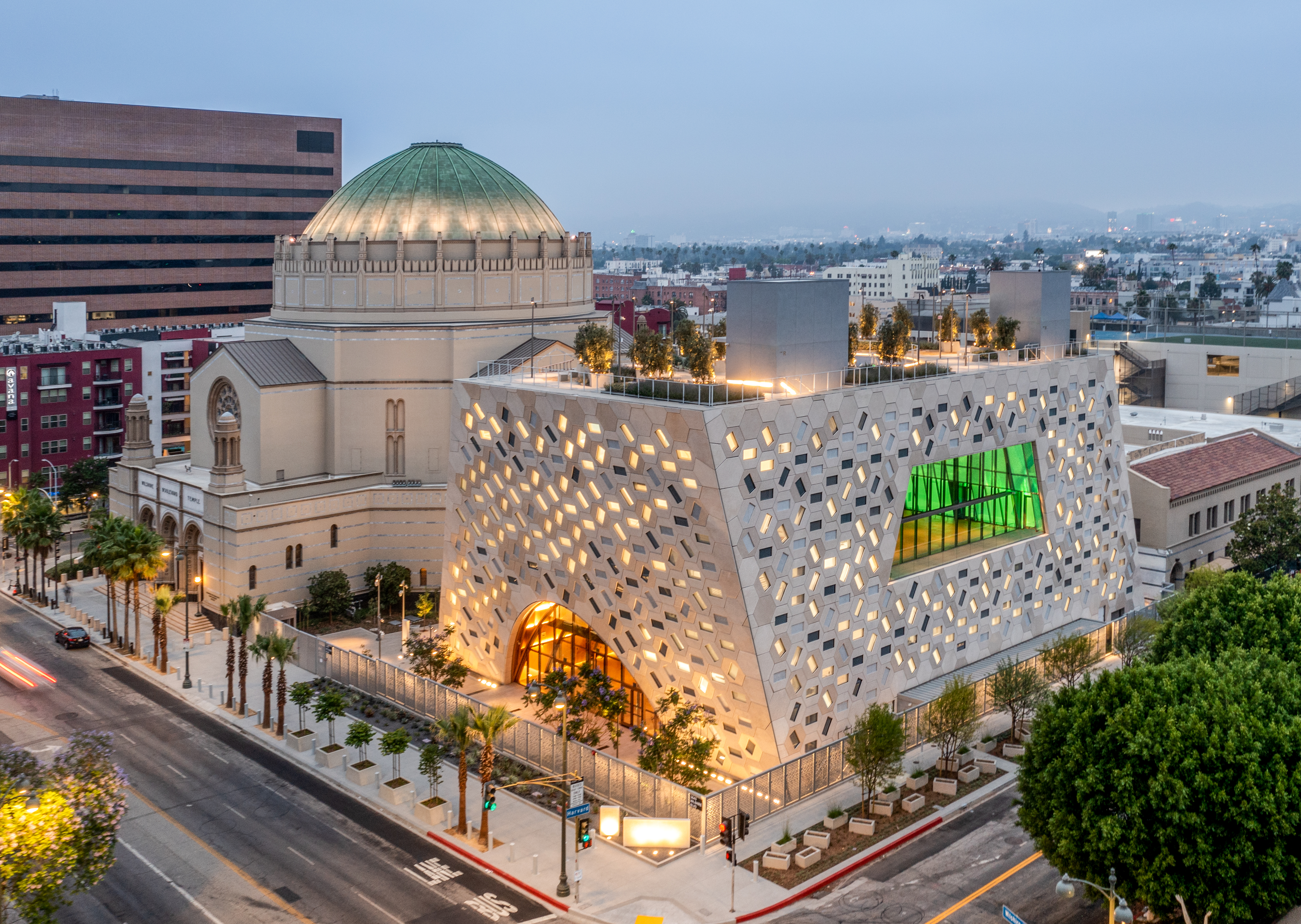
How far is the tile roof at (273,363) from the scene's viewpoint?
82062 mm

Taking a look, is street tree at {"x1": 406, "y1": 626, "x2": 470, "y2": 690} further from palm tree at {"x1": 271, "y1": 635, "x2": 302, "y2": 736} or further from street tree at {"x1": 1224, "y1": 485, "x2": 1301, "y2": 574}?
street tree at {"x1": 1224, "y1": 485, "x2": 1301, "y2": 574}

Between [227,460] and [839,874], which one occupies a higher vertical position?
[227,460]

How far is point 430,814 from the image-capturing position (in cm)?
5059

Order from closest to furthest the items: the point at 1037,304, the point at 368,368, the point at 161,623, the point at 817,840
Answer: the point at 817,840 → the point at 161,623 → the point at 1037,304 → the point at 368,368

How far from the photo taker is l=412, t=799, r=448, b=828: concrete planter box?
5047cm

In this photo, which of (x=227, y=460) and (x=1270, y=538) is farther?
(x=1270, y=538)

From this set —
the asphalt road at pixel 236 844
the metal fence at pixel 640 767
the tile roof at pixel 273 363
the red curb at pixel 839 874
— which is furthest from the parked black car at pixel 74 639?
the red curb at pixel 839 874

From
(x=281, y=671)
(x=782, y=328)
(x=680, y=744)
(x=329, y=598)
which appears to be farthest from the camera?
(x=329, y=598)

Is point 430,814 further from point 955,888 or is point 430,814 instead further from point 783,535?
point 955,888

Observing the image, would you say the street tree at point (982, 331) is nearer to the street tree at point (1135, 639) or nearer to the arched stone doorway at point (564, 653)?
the street tree at point (1135, 639)

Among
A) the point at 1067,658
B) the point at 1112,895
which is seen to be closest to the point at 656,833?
the point at 1112,895

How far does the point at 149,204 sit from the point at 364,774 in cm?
11884

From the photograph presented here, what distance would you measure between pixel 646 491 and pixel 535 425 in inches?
330

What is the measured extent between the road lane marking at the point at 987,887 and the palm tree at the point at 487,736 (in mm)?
16608
